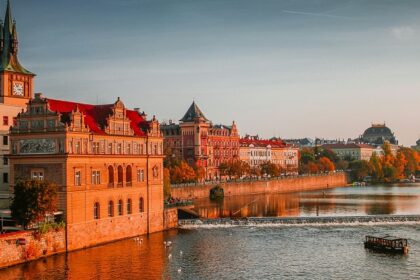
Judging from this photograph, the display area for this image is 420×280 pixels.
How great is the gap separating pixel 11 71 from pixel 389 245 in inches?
1944

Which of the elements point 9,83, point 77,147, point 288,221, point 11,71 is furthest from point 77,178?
point 288,221

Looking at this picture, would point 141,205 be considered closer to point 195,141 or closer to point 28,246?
point 28,246

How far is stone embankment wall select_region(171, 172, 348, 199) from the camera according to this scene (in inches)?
5032

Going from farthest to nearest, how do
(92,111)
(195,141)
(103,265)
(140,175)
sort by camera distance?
(195,141) < (140,175) < (92,111) < (103,265)

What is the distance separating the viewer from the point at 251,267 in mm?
54500

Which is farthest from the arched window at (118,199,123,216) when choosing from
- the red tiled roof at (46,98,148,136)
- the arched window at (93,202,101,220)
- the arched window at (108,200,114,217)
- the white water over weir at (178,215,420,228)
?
the white water over weir at (178,215,420,228)

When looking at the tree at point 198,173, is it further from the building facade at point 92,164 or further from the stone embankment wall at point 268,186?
the building facade at point 92,164

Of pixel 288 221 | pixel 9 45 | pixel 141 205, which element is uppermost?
pixel 9 45

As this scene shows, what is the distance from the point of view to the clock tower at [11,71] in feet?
249

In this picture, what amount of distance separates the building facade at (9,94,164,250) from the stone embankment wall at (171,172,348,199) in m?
46.8

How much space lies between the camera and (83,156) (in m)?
63.4

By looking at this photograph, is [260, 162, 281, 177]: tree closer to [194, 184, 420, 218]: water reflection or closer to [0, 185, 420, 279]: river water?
[194, 184, 420, 218]: water reflection

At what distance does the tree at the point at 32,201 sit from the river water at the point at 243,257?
435cm

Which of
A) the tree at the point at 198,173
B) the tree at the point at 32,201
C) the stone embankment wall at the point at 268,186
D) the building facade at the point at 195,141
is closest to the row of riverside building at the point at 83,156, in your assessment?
→ the tree at the point at 32,201
